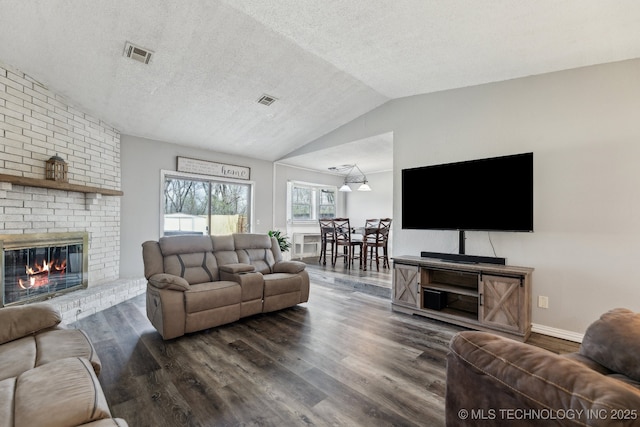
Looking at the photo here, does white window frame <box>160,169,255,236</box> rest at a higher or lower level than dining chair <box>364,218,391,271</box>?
higher

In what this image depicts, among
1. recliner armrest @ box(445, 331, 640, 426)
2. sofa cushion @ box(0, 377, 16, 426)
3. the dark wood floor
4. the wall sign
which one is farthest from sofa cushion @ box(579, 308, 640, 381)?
the wall sign

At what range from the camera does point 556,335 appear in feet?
9.45

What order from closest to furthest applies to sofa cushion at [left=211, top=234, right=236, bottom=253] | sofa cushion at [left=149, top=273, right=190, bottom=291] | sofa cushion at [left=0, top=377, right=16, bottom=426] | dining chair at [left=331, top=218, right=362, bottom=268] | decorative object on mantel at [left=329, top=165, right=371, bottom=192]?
sofa cushion at [left=0, top=377, right=16, bottom=426], sofa cushion at [left=149, top=273, right=190, bottom=291], sofa cushion at [left=211, top=234, right=236, bottom=253], dining chair at [left=331, top=218, right=362, bottom=268], decorative object on mantel at [left=329, top=165, right=371, bottom=192]

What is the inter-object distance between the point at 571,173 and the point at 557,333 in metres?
1.62

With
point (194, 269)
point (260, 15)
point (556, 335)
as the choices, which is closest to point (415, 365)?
point (556, 335)

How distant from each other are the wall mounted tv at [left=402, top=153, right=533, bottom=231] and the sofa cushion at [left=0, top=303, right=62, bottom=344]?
11.5ft

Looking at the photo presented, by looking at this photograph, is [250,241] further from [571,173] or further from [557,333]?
[571,173]

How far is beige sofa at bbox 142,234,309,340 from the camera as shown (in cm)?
278

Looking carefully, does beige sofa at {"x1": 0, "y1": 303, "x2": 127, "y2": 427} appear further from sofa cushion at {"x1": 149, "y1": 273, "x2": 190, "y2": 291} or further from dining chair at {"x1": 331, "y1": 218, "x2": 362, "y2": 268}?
dining chair at {"x1": 331, "y1": 218, "x2": 362, "y2": 268}

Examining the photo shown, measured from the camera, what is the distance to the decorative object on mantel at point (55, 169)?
321 cm

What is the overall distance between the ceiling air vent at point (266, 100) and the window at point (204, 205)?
2.20 meters

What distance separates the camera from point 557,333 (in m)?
2.88

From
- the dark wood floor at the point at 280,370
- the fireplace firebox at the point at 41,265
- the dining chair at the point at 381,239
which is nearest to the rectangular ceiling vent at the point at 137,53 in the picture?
the fireplace firebox at the point at 41,265

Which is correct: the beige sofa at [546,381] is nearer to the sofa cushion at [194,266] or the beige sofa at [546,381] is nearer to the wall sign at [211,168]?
the sofa cushion at [194,266]
